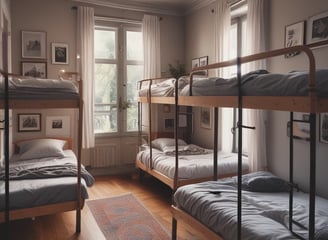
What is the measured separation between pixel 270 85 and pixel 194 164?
7.06 feet

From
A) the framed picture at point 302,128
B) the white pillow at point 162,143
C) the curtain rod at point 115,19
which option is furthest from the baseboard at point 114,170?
the framed picture at point 302,128

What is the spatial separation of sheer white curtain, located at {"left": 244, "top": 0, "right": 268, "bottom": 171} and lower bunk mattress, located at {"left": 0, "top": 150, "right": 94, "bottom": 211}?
207cm

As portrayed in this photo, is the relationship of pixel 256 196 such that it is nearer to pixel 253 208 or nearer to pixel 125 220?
pixel 253 208

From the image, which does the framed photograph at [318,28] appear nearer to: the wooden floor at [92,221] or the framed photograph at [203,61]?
the framed photograph at [203,61]

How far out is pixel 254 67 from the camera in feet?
12.5

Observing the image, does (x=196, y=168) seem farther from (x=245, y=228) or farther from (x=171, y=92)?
(x=245, y=228)

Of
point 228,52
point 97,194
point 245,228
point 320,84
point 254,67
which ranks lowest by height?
point 97,194

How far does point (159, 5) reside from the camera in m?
5.53

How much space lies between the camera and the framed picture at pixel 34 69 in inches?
188

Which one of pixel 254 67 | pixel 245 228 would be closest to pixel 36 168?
pixel 245 228

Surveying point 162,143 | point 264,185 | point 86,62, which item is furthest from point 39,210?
point 86,62

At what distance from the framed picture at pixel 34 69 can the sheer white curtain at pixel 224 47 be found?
279cm

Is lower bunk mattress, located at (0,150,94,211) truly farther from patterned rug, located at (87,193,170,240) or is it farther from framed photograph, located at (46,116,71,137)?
framed photograph, located at (46,116,71,137)

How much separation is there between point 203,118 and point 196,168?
166 centimetres
